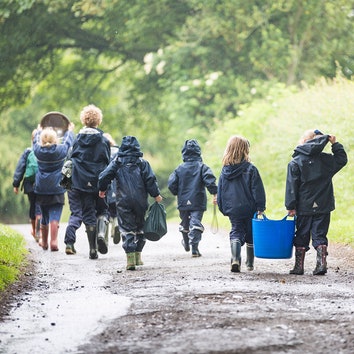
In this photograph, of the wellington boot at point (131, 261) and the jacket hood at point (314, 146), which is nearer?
the jacket hood at point (314, 146)

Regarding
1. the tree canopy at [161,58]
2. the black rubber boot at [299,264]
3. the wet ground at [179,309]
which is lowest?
the wet ground at [179,309]

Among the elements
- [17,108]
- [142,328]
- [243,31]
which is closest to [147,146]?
[17,108]

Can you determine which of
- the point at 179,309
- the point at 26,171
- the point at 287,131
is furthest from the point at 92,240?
the point at 287,131

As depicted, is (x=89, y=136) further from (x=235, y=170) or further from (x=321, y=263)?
(x=321, y=263)

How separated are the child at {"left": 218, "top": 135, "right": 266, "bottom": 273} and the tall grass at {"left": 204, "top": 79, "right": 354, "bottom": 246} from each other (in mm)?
5117

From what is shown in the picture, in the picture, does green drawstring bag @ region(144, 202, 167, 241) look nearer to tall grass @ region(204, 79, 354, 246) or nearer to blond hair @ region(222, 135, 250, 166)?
blond hair @ region(222, 135, 250, 166)

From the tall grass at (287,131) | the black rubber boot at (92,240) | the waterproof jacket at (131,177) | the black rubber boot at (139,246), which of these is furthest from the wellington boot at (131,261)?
the tall grass at (287,131)

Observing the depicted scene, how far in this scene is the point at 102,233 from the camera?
14219 mm

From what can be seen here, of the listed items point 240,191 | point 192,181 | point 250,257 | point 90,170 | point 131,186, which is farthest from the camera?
point 192,181

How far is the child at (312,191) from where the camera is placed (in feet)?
38.3

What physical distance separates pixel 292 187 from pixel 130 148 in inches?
82.4

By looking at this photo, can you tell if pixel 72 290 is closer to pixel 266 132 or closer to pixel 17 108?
pixel 266 132

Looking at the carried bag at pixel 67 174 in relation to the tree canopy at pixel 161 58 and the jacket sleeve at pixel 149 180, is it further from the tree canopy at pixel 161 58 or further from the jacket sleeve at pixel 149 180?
the tree canopy at pixel 161 58

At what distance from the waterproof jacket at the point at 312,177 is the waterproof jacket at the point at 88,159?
3.46 meters
